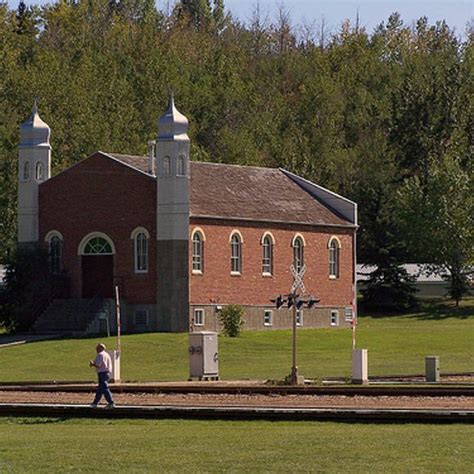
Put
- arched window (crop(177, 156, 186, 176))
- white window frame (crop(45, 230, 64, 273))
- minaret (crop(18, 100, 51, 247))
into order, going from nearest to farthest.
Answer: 1. arched window (crop(177, 156, 186, 176))
2. white window frame (crop(45, 230, 64, 273))
3. minaret (crop(18, 100, 51, 247))

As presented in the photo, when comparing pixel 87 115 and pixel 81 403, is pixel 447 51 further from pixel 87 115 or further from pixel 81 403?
pixel 81 403

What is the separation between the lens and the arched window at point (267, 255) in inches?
3041

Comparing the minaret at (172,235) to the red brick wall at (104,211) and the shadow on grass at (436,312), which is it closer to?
the red brick wall at (104,211)

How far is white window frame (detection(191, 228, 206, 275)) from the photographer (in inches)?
2847

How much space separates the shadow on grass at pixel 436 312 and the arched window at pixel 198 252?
22.0 metres

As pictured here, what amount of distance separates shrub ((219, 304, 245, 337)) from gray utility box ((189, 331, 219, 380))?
19.9 meters

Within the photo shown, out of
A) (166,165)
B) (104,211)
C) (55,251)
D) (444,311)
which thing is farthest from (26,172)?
(444,311)

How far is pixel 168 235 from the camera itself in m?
71.5

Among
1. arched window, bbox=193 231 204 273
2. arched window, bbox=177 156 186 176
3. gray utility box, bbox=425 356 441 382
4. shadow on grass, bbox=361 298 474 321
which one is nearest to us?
gray utility box, bbox=425 356 441 382

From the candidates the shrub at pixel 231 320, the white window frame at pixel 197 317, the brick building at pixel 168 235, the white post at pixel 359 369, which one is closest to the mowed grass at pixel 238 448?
the white post at pixel 359 369

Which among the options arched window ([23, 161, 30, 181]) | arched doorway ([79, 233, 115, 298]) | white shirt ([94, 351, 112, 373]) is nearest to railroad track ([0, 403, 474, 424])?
white shirt ([94, 351, 112, 373])

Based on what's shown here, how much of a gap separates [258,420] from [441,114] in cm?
8966

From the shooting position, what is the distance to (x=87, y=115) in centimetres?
10094

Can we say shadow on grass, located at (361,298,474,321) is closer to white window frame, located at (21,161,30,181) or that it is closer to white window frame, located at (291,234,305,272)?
white window frame, located at (291,234,305,272)
